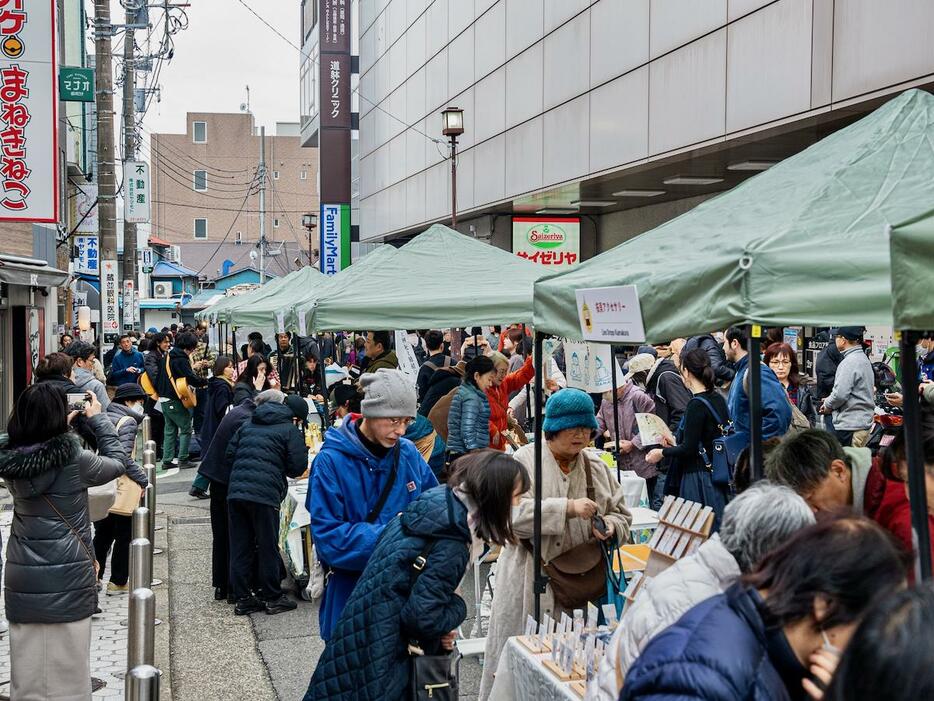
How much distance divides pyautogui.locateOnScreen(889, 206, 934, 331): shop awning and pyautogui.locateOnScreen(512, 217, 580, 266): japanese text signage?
1913 centimetres

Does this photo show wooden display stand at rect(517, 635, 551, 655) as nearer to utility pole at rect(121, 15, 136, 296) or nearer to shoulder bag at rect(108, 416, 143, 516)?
shoulder bag at rect(108, 416, 143, 516)

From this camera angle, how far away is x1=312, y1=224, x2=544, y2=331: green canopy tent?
7578mm

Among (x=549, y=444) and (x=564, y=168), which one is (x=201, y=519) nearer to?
(x=549, y=444)

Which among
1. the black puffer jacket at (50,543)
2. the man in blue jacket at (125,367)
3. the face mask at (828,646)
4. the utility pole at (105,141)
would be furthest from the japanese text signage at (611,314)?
the utility pole at (105,141)

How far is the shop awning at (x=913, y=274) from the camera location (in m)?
2.41

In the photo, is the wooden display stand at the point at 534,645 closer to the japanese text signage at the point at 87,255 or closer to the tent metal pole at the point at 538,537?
the tent metal pole at the point at 538,537

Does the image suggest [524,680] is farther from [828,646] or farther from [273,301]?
[273,301]

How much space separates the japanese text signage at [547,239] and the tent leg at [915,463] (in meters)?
18.9

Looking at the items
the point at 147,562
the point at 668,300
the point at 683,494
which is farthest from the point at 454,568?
the point at 683,494

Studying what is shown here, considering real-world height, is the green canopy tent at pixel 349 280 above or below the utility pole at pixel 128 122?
below

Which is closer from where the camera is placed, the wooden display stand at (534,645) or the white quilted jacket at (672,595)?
the white quilted jacket at (672,595)

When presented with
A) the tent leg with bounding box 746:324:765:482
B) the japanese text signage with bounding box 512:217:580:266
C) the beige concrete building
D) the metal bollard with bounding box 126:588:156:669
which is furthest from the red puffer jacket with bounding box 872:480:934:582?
the beige concrete building

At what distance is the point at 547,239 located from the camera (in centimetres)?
2169

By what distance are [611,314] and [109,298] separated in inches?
736
